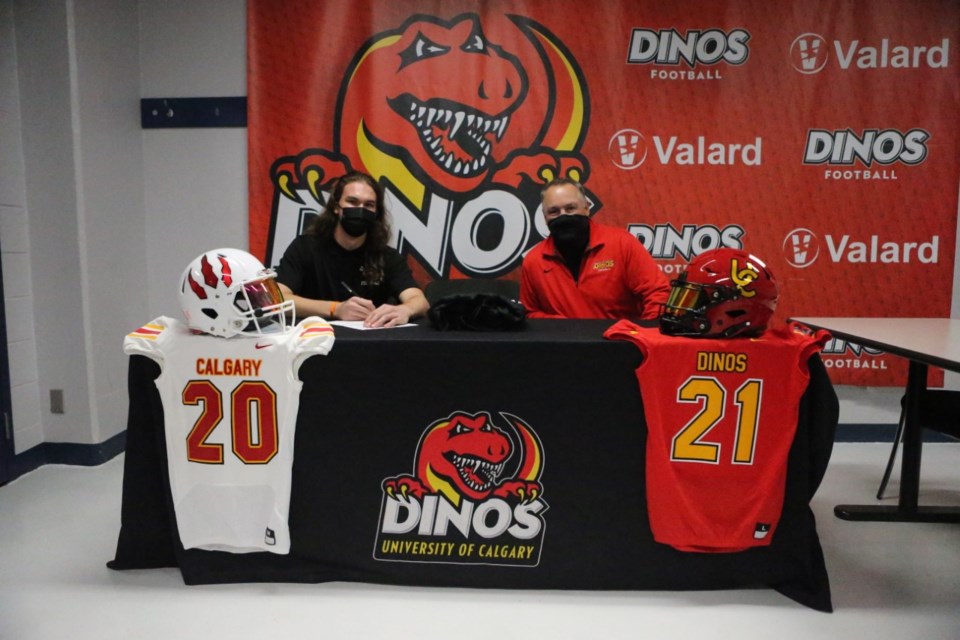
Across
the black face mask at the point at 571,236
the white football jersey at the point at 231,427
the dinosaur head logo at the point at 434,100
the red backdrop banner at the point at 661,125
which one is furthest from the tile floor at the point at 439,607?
the dinosaur head logo at the point at 434,100

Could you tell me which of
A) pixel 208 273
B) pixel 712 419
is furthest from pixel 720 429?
pixel 208 273

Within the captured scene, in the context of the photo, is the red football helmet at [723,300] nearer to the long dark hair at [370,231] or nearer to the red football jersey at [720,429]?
the red football jersey at [720,429]

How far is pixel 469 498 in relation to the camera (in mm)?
1867

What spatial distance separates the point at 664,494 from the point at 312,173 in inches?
101

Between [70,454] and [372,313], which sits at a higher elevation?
[372,313]

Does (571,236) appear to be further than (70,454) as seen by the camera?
No

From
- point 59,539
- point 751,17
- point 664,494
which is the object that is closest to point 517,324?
point 664,494

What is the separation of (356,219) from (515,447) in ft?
4.29

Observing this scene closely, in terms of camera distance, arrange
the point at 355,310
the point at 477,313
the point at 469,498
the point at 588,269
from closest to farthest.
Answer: the point at 469,498
the point at 477,313
the point at 355,310
the point at 588,269

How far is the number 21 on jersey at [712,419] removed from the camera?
1733mm

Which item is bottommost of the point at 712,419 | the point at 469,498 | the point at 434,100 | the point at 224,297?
the point at 469,498

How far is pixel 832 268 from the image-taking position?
3.30 metres

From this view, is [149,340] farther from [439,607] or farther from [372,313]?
[439,607]

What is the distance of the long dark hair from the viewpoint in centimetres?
275
